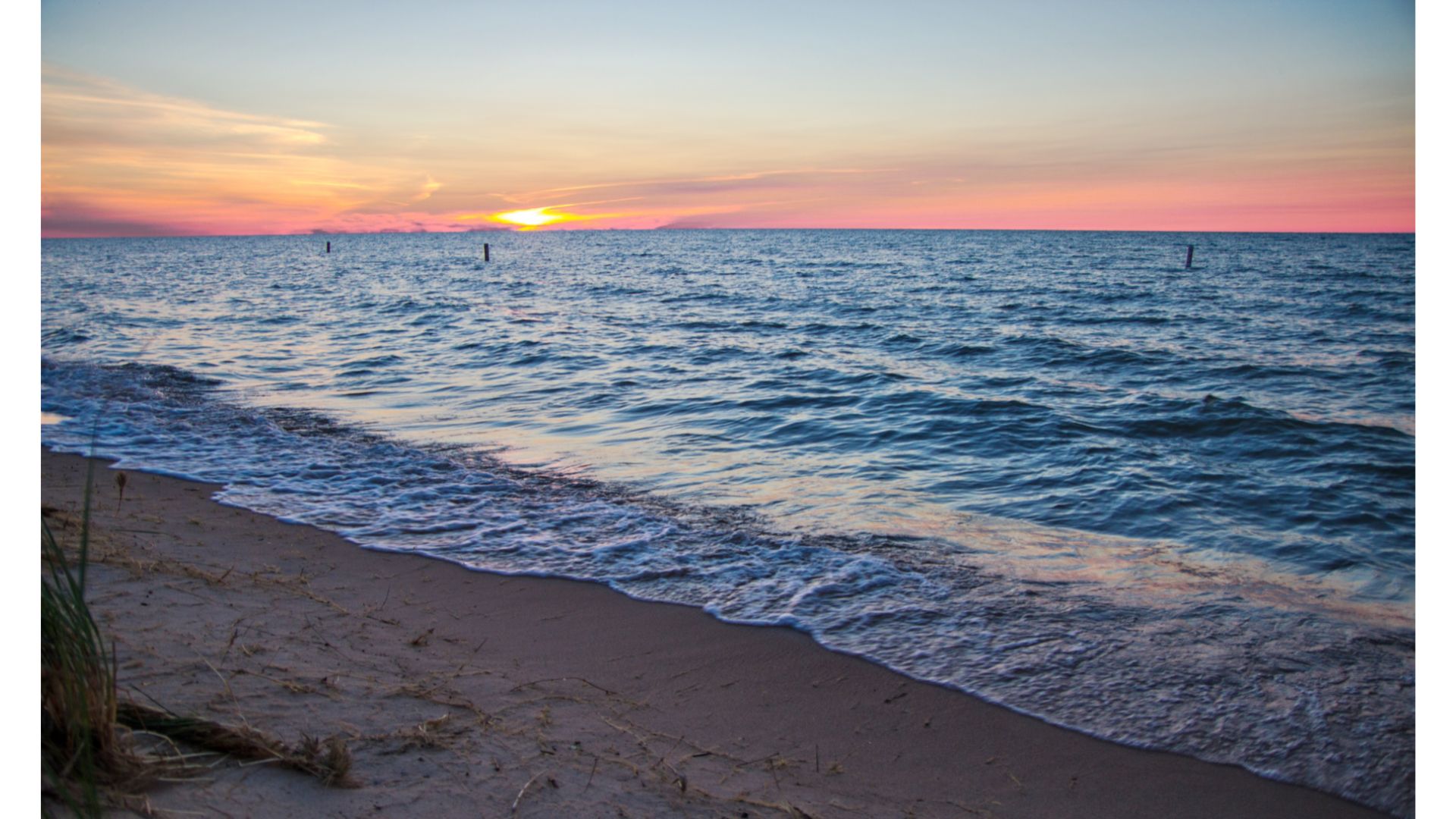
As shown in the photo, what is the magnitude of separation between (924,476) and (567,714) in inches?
225

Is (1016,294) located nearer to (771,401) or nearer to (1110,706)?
(771,401)

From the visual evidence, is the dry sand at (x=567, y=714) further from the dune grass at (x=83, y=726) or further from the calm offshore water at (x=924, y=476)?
the calm offshore water at (x=924, y=476)

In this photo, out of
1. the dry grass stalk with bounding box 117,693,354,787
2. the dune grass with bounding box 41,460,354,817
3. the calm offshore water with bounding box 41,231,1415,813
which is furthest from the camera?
the calm offshore water with bounding box 41,231,1415,813

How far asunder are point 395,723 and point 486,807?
28.3 inches

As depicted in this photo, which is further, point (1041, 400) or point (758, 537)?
point (1041, 400)

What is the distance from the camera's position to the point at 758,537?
6.52m

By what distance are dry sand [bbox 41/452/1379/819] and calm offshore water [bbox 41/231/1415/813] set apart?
0.36 m

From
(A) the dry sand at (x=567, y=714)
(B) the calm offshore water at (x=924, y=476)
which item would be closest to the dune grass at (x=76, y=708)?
(A) the dry sand at (x=567, y=714)

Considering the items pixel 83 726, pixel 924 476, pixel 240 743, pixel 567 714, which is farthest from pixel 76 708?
pixel 924 476

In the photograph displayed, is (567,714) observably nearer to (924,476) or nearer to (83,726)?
(83,726)

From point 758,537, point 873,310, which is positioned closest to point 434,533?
point 758,537

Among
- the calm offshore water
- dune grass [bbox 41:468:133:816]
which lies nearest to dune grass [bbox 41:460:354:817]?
dune grass [bbox 41:468:133:816]

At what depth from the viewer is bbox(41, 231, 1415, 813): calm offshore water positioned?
4.57 m

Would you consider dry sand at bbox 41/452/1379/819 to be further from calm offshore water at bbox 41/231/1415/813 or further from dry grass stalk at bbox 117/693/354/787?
calm offshore water at bbox 41/231/1415/813
